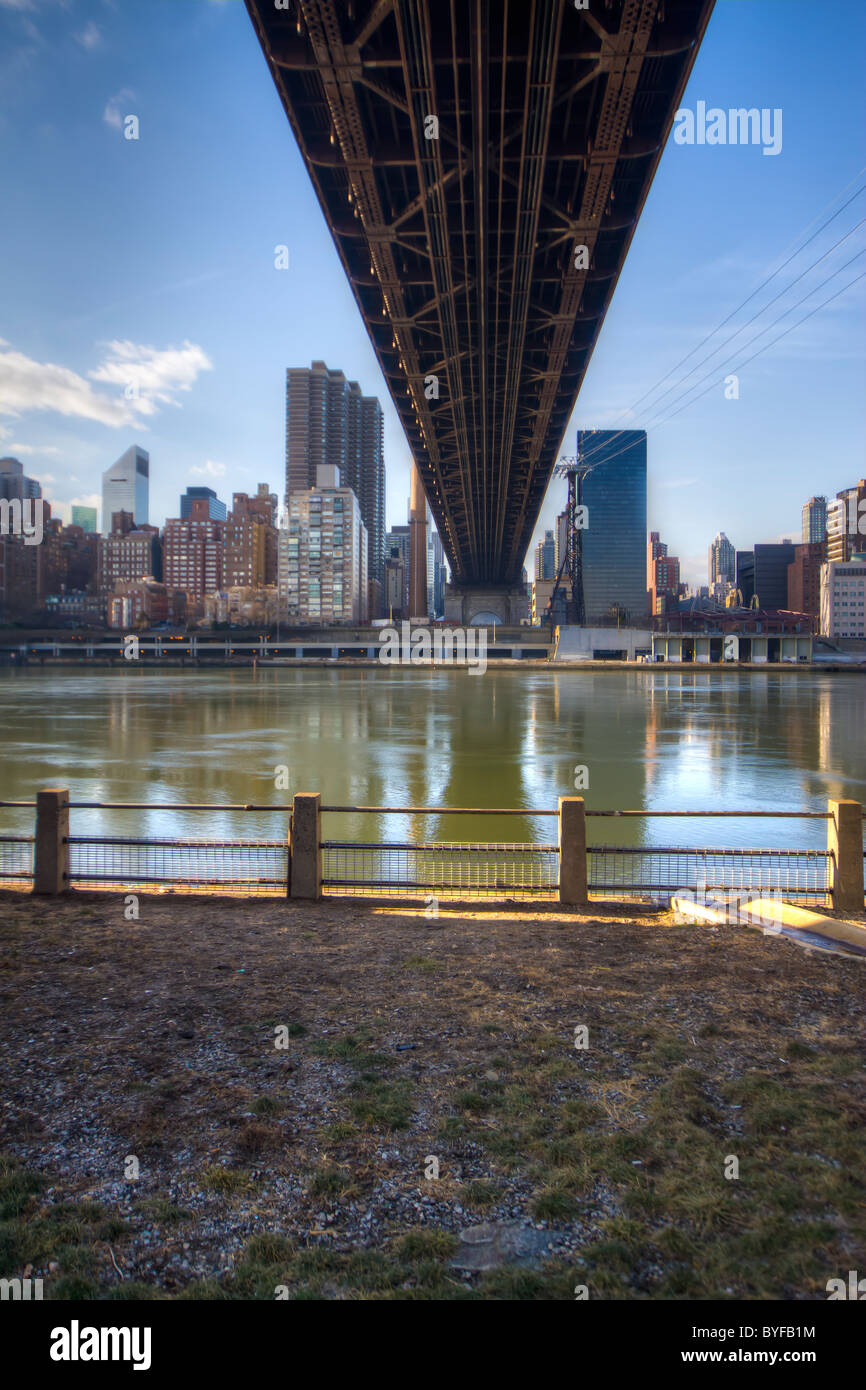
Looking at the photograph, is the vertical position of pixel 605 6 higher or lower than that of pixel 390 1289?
higher

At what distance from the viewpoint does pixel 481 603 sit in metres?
146

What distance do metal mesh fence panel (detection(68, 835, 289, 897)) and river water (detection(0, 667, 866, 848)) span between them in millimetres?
2007

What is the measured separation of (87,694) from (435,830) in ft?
198

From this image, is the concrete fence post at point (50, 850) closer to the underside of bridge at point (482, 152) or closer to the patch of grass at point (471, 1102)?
the patch of grass at point (471, 1102)

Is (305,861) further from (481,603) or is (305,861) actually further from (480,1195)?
(481,603)

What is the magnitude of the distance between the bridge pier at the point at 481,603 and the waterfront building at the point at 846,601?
8147 cm

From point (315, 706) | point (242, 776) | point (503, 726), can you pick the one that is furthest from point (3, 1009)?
point (315, 706)

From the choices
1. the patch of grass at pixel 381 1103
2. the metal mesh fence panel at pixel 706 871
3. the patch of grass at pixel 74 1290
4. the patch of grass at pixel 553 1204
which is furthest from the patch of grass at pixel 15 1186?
the metal mesh fence panel at pixel 706 871

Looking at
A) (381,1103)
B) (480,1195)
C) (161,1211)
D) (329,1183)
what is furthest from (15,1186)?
(480,1195)

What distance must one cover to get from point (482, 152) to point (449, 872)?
22032mm

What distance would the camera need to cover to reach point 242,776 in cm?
2200

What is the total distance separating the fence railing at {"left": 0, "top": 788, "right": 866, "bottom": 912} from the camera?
29.2 ft

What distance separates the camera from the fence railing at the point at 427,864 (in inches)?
351
